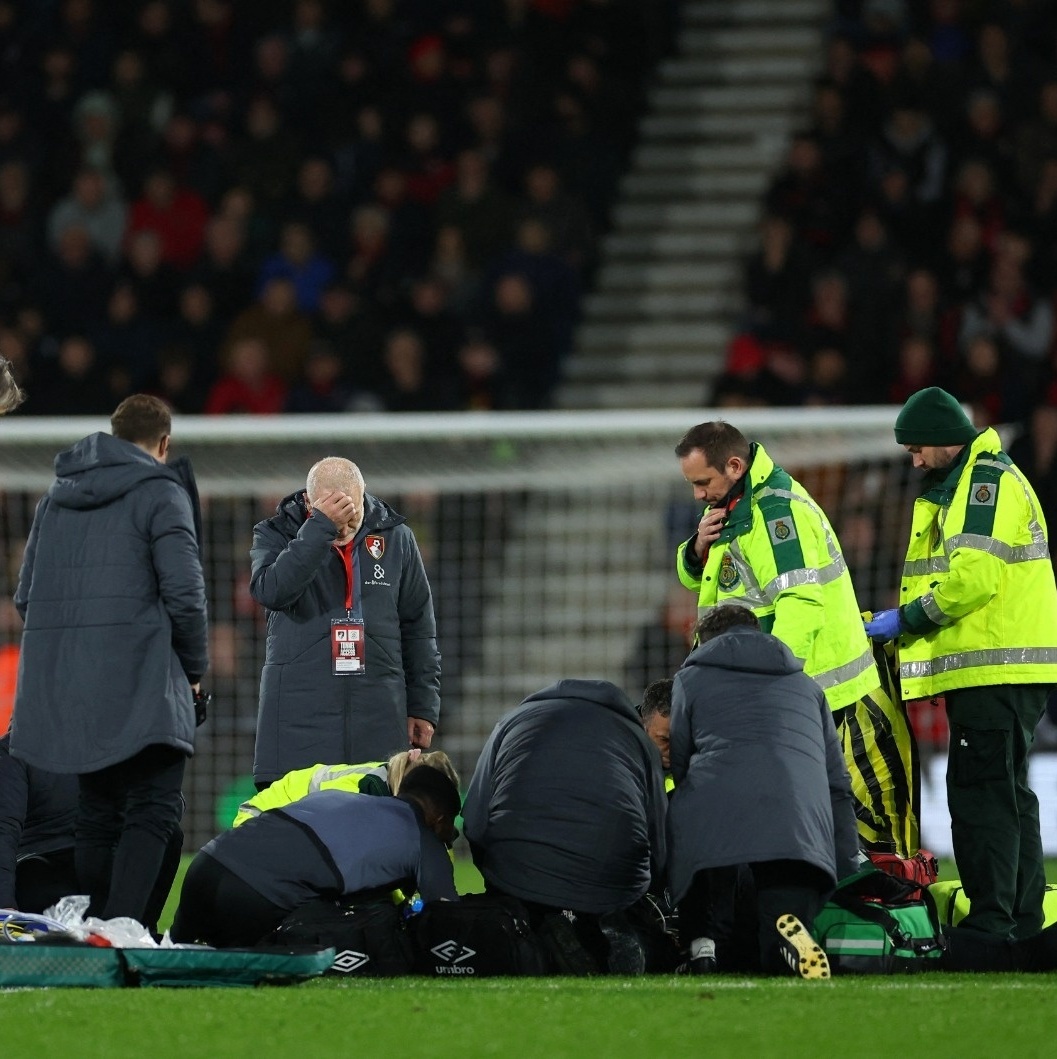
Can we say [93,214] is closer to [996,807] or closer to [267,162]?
[267,162]

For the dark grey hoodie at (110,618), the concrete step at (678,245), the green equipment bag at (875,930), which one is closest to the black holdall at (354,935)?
the dark grey hoodie at (110,618)

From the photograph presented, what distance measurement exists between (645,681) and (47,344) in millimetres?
4797

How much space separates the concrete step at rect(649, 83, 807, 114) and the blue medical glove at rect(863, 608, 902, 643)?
8371 mm

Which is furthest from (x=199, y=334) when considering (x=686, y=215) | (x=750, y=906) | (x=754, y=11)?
(x=750, y=906)

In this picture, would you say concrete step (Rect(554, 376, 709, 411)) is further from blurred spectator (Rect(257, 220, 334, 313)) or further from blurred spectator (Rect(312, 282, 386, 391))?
blurred spectator (Rect(257, 220, 334, 313))

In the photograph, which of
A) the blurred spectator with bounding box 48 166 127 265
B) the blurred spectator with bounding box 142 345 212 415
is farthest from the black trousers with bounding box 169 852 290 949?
the blurred spectator with bounding box 48 166 127 265

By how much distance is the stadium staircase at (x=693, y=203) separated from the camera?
13.9 metres

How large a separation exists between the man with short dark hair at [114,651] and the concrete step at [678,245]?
8.17 m

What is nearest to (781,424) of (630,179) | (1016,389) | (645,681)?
(645,681)

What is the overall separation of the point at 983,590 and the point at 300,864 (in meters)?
2.33

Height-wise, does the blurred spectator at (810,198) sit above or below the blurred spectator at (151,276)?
above

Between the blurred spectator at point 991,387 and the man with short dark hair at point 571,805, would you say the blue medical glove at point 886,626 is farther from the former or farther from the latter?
the blurred spectator at point 991,387

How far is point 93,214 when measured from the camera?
47.0 feet

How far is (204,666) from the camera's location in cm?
681
